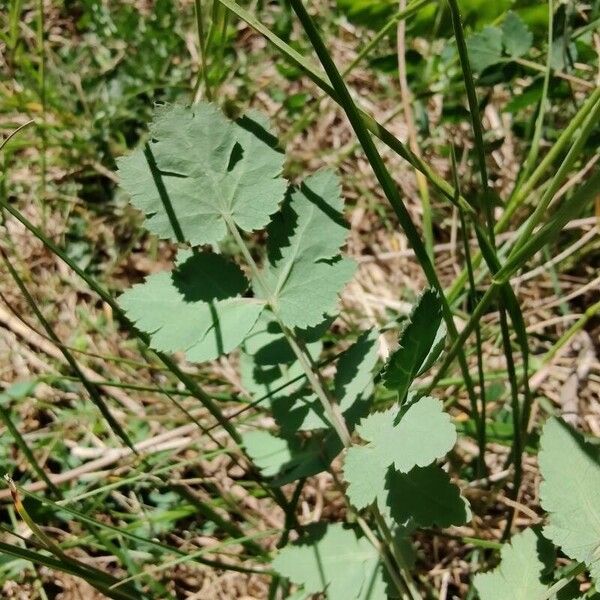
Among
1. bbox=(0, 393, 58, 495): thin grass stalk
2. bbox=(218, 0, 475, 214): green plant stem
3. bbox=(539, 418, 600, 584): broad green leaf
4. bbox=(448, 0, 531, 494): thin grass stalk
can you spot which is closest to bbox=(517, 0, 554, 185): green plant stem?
bbox=(448, 0, 531, 494): thin grass stalk

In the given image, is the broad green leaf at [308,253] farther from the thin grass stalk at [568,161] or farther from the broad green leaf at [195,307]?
the thin grass stalk at [568,161]

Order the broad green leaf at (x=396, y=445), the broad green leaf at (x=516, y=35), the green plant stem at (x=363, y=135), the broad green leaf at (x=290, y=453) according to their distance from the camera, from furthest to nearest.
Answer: the broad green leaf at (x=516, y=35), the broad green leaf at (x=290, y=453), the broad green leaf at (x=396, y=445), the green plant stem at (x=363, y=135)

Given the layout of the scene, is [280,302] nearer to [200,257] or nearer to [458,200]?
[200,257]

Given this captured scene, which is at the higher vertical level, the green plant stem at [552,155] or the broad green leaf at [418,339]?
the green plant stem at [552,155]

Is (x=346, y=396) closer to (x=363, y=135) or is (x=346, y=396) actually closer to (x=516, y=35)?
(x=363, y=135)

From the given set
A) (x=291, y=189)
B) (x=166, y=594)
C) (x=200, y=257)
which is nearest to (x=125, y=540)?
(x=166, y=594)

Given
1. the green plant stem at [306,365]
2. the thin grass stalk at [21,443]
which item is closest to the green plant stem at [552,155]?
the green plant stem at [306,365]
